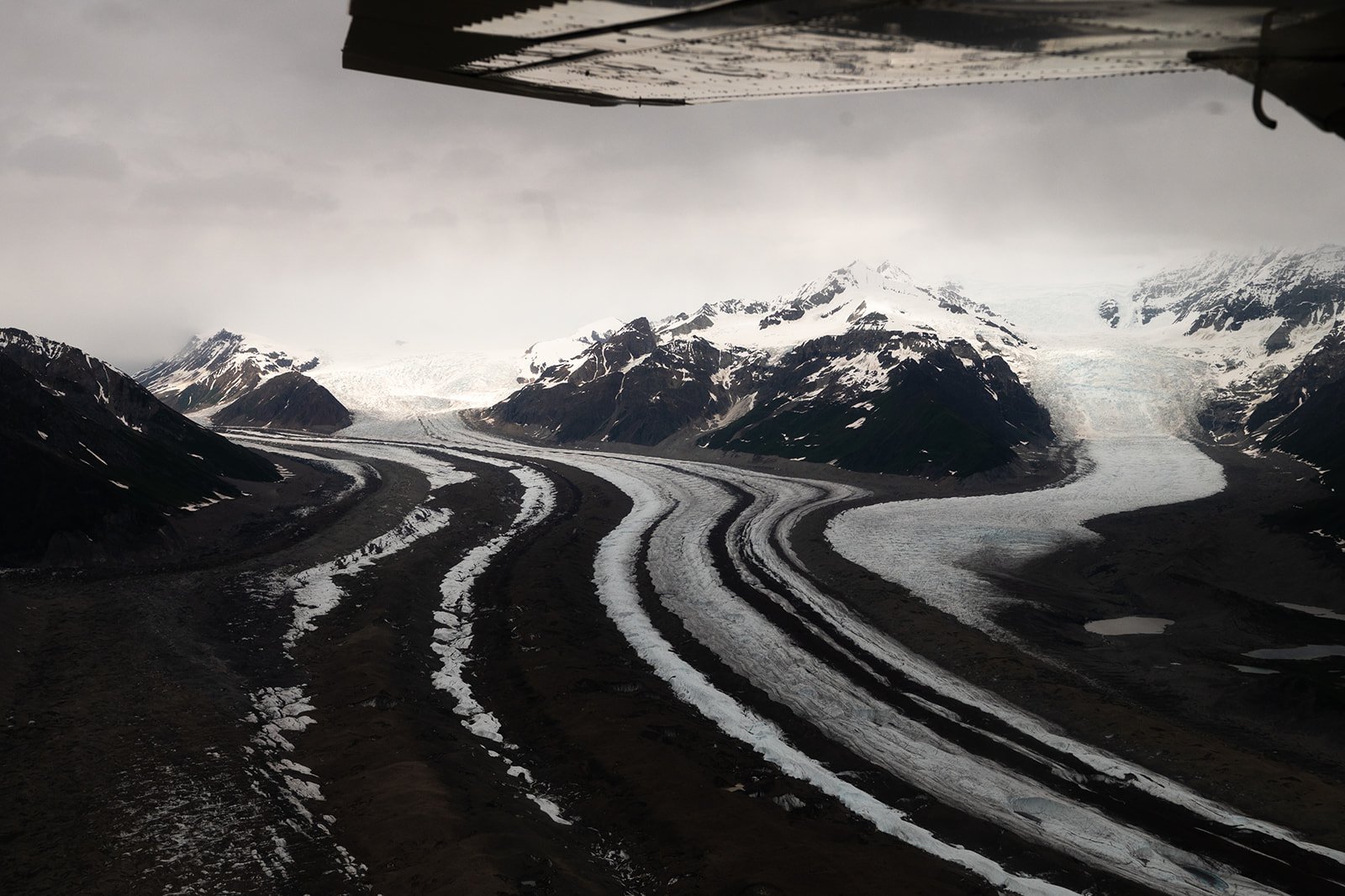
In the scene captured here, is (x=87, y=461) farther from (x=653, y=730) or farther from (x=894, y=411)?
(x=894, y=411)

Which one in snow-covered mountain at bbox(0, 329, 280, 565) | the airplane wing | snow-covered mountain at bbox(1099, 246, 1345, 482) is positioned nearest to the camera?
the airplane wing

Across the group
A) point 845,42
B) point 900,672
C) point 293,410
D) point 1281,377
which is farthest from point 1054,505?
point 293,410

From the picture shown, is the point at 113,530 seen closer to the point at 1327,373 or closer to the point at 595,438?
the point at 595,438

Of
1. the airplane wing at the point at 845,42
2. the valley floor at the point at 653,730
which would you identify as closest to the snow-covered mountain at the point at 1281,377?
the valley floor at the point at 653,730

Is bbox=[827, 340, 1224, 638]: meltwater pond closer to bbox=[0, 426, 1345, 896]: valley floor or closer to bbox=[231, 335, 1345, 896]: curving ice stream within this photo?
bbox=[231, 335, 1345, 896]: curving ice stream

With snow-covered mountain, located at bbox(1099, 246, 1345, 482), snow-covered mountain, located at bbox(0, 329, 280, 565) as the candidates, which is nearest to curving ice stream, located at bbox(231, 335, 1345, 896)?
snow-covered mountain, located at bbox(0, 329, 280, 565)

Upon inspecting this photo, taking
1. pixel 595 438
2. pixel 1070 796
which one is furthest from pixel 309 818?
pixel 595 438

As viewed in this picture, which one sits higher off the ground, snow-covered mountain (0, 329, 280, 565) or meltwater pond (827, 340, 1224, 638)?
snow-covered mountain (0, 329, 280, 565)
